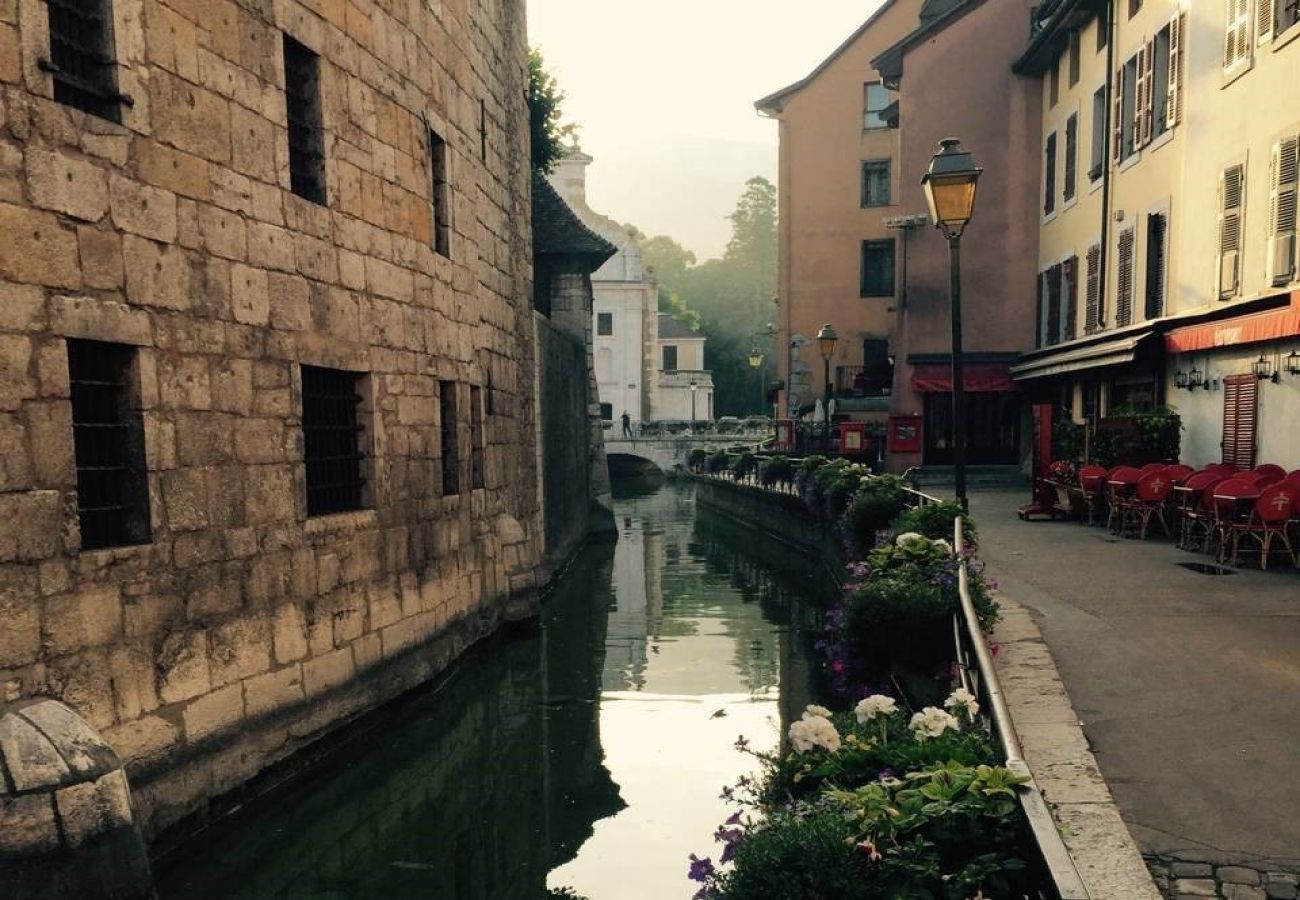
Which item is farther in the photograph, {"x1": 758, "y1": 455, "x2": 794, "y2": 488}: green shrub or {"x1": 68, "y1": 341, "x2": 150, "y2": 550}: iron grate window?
{"x1": 758, "y1": 455, "x2": 794, "y2": 488}: green shrub

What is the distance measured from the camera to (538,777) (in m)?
7.94

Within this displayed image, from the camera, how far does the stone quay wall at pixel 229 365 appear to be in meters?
5.06

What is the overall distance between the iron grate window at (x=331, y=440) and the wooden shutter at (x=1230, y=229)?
36.7 ft

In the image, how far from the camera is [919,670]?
705 centimetres

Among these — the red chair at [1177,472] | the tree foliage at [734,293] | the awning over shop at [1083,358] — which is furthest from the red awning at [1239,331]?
the tree foliage at [734,293]

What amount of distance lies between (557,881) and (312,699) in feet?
8.25

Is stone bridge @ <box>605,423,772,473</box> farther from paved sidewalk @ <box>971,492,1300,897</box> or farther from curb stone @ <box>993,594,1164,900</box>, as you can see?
curb stone @ <box>993,594,1164,900</box>

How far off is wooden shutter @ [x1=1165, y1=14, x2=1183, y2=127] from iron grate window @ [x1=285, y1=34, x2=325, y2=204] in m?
12.7

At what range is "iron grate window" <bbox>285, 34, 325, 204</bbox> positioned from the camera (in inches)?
302

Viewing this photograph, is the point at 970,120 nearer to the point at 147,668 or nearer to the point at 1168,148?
the point at 1168,148

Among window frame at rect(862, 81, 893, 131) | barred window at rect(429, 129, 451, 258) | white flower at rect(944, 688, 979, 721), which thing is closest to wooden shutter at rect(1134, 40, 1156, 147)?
barred window at rect(429, 129, 451, 258)

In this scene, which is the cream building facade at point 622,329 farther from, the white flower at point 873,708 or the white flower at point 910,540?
the white flower at point 873,708

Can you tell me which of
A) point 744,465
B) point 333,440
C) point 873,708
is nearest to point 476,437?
point 333,440

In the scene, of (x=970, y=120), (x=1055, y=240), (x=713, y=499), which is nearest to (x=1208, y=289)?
(x=1055, y=240)
